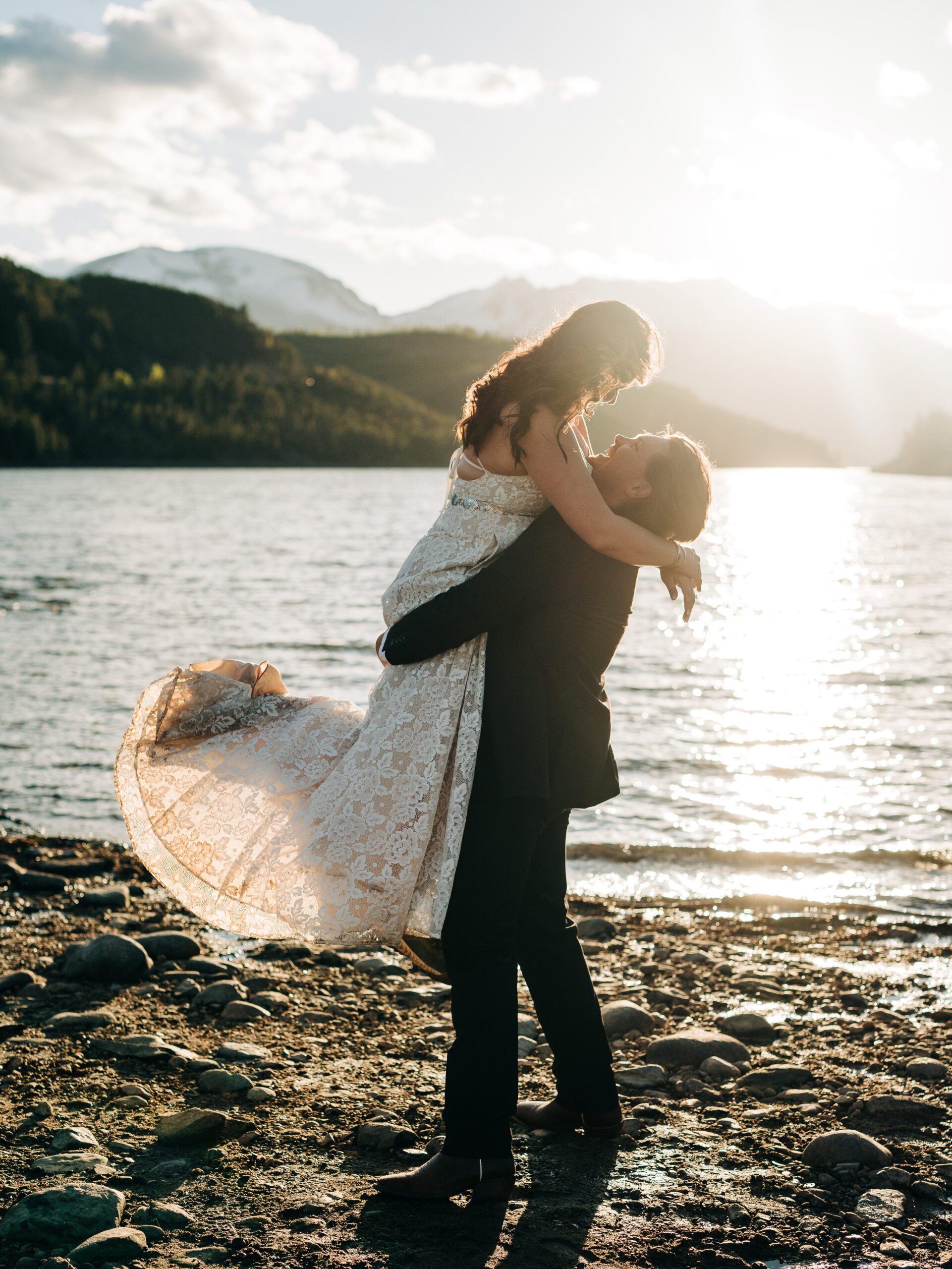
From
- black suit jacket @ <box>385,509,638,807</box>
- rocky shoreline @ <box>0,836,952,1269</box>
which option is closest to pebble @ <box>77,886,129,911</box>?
rocky shoreline @ <box>0,836,952,1269</box>

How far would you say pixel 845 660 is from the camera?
1912 centimetres

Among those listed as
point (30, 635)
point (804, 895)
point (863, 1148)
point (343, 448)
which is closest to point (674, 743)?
point (804, 895)

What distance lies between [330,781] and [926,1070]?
9.12ft

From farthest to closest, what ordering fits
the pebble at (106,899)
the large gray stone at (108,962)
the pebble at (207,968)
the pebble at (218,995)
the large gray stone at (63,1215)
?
the pebble at (106,899) → the pebble at (207,968) → the large gray stone at (108,962) → the pebble at (218,995) → the large gray stone at (63,1215)

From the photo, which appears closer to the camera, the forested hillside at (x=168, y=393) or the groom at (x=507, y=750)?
the groom at (x=507, y=750)

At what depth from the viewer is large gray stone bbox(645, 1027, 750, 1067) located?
4.61 metres

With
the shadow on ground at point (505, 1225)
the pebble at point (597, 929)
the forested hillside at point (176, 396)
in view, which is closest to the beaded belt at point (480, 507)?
the shadow on ground at point (505, 1225)

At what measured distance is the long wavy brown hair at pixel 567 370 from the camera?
3.21 metres

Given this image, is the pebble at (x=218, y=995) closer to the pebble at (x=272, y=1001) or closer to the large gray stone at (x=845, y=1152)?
the pebble at (x=272, y=1001)

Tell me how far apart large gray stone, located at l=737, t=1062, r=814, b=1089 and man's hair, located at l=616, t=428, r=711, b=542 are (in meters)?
2.29

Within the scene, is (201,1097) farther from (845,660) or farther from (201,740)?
(845,660)

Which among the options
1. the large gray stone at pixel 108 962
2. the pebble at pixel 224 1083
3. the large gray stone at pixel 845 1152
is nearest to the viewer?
the large gray stone at pixel 845 1152

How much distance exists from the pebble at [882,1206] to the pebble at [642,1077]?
1026mm

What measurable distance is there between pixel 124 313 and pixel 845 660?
181 m
